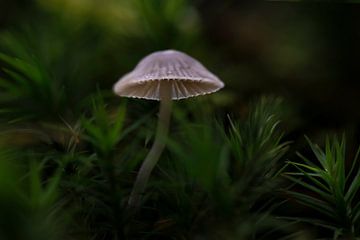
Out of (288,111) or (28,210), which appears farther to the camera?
(288,111)

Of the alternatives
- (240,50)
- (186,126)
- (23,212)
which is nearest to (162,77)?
(186,126)

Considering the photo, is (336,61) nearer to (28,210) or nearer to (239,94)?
(239,94)

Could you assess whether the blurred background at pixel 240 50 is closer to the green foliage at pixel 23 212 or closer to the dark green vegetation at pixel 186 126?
the dark green vegetation at pixel 186 126

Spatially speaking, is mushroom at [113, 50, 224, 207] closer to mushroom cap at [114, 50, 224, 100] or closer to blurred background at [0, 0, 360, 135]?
mushroom cap at [114, 50, 224, 100]

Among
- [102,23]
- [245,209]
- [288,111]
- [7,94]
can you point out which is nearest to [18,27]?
A: [102,23]

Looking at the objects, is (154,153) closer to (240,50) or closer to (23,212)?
(23,212)

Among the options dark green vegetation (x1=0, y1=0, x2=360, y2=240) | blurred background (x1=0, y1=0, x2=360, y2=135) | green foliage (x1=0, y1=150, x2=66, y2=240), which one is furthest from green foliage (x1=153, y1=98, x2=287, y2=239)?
blurred background (x1=0, y1=0, x2=360, y2=135)
